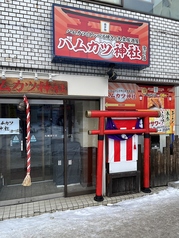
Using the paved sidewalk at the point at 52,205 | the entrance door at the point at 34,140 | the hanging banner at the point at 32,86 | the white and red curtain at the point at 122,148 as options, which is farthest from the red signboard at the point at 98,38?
the paved sidewalk at the point at 52,205

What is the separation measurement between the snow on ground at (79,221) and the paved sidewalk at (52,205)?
12 centimetres

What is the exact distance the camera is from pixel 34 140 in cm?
530

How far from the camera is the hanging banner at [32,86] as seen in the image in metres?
4.24

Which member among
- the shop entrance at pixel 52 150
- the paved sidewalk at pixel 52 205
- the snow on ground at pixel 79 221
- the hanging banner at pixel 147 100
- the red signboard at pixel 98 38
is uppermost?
the red signboard at pixel 98 38

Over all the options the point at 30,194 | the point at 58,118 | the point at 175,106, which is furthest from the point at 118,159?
the point at 175,106

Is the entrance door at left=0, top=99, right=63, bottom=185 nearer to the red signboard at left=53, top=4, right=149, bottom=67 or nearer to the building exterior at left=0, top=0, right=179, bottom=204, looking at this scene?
the building exterior at left=0, top=0, right=179, bottom=204

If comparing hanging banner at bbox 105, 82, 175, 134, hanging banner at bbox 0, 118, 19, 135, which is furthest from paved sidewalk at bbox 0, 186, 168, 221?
hanging banner at bbox 105, 82, 175, 134

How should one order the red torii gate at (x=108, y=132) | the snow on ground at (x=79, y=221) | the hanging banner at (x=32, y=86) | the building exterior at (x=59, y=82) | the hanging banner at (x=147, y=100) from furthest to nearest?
the hanging banner at (x=147, y=100), the red torii gate at (x=108, y=132), the building exterior at (x=59, y=82), the hanging banner at (x=32, y=86), the snow on ground at (x=79, y=221)

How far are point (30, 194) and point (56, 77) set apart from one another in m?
2.91

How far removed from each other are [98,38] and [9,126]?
9.62 feet

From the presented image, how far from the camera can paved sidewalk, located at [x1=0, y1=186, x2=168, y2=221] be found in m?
4.25

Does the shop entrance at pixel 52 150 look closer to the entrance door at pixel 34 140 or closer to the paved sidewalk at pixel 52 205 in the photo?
the entrance door at pixel 34 140

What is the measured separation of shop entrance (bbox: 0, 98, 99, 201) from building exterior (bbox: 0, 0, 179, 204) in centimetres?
2

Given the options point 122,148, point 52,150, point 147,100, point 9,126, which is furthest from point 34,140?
point 147,100
